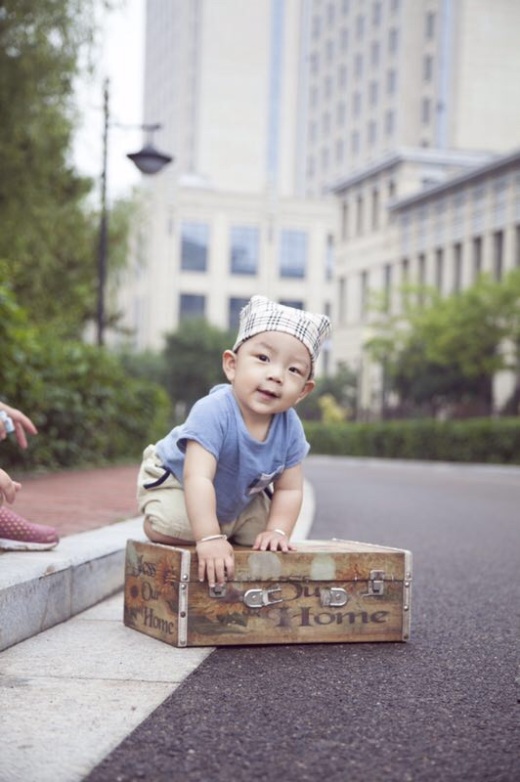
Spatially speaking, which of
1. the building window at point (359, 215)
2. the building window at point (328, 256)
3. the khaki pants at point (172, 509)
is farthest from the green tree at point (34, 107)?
the building window at point (328, 256)

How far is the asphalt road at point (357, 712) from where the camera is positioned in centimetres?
266

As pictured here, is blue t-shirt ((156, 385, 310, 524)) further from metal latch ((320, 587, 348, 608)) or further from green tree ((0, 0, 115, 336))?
green tree ((0, 0, 115, 336))

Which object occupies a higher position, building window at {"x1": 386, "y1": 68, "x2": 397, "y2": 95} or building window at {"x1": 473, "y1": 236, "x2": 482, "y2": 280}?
building window at {"x1": 386, "y1": 68, "x2": 397, "y2": 95}

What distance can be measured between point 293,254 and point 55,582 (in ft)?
272

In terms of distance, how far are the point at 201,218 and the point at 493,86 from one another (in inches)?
880

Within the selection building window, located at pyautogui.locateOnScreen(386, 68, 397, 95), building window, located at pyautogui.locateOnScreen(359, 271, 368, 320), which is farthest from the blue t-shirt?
building window, located at pyautogui.locateOnScreen(386, 68, 397, 95)

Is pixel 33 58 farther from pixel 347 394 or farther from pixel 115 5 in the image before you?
pixel 347 394

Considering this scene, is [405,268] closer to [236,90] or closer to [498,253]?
[498,253]

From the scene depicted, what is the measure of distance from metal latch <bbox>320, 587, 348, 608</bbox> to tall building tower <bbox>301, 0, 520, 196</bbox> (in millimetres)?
66813

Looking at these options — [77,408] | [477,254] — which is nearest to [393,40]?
[477,254]

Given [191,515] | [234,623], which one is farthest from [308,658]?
[191,515]

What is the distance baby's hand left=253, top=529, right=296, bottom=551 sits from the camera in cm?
427

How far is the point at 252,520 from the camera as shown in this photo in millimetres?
4633

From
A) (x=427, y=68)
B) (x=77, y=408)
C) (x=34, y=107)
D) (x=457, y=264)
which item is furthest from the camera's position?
(x=427, y=68)
